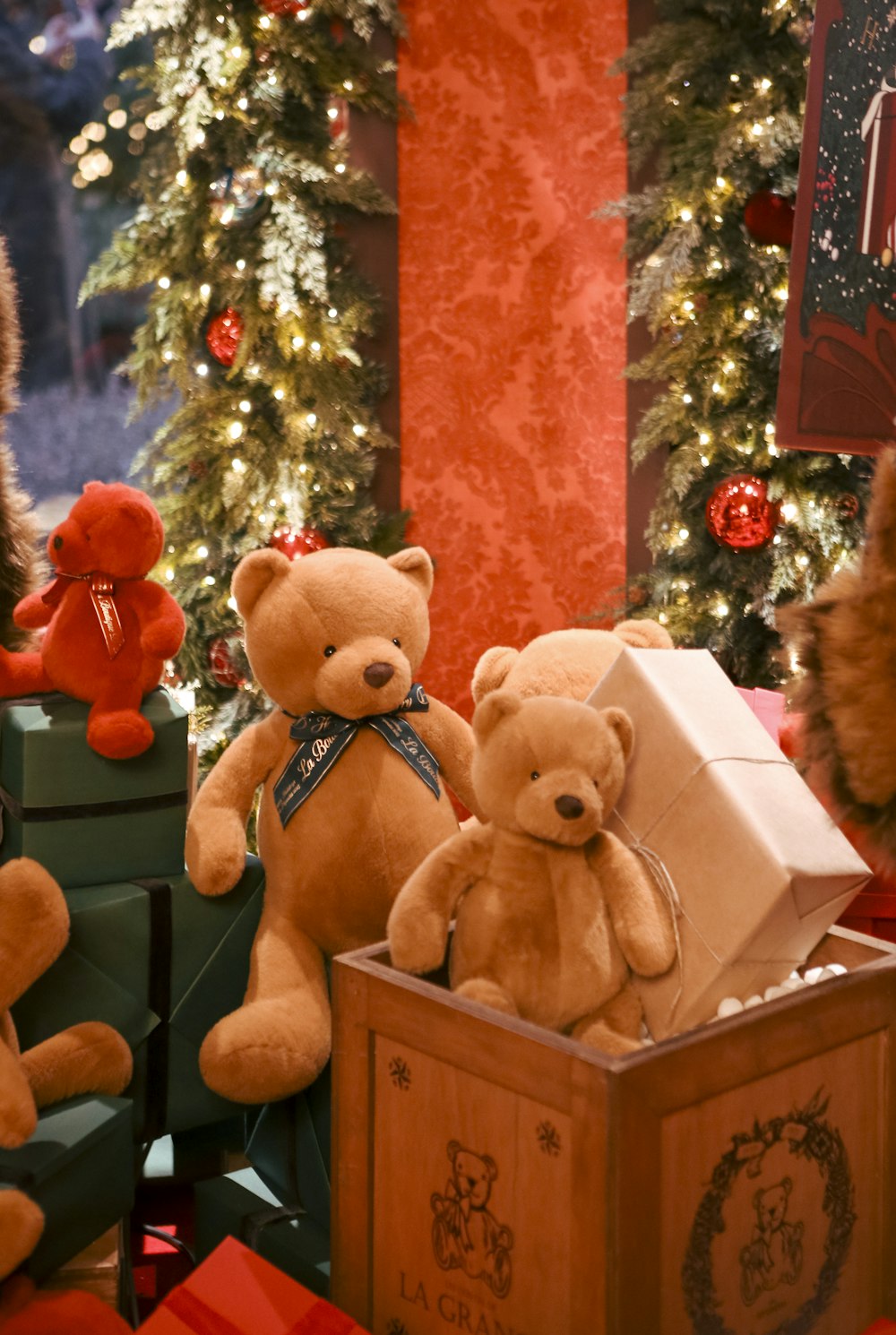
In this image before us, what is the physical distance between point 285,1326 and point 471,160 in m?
2.77

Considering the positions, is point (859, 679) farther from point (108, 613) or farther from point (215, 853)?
point (108, 613)

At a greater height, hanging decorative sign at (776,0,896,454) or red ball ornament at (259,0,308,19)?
red ball ornament at (259,0,308,19)

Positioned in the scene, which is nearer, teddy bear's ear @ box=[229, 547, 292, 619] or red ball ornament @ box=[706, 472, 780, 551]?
teddy bear's ear @ box=[229, 547, 292, 619]

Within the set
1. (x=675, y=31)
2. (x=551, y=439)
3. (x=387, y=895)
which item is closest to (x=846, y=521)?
(x=551, y=439)

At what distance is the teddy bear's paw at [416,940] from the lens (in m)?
1.23

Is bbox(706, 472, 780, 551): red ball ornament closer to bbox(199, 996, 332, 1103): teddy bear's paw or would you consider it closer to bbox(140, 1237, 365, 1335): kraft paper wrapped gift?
bbox(199, 996, 332, 1103): teddy bear's paw

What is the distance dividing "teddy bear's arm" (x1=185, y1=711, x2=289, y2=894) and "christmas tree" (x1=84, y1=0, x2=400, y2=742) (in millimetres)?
1175

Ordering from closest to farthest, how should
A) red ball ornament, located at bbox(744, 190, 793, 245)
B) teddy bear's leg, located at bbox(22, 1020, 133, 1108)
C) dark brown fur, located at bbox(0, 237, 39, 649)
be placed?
teddy bear's leg, located at bbox(22, 1020, 133, 1108) → dark brown fur, located at bbox(0, 237, 39, 649) → red ball ornament, located at bbox(744, 190, 793, 245)

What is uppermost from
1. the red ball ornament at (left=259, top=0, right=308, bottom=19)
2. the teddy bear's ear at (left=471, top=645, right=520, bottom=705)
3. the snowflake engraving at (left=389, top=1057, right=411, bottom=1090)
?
the red ball ornament at (left=259, top=0, right=308, bottom=19)

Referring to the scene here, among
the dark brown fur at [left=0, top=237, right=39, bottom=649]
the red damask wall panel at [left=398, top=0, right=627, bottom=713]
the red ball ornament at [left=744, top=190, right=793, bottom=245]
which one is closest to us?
the dark brown fur at [left=0, top=237, right=39, bottom=649]

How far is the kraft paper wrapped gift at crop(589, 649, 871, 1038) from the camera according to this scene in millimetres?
1155

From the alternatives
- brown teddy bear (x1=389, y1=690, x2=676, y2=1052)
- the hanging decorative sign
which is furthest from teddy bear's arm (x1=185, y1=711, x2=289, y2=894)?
the hanging decorative sign

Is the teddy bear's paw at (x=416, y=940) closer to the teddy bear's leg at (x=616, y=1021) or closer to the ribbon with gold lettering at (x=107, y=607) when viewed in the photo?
the teddy bear's leg at (x=616, y=1021)

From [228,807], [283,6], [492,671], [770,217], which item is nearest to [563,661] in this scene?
[492,671]
